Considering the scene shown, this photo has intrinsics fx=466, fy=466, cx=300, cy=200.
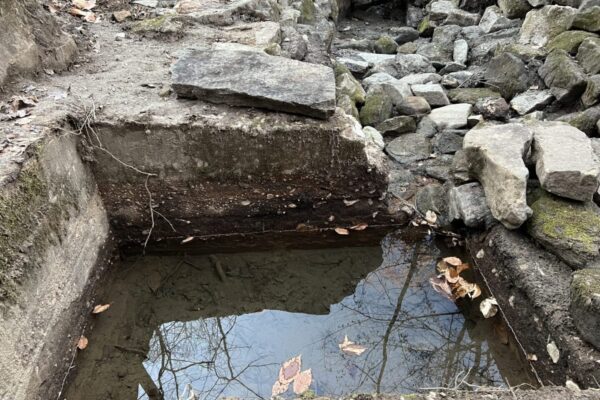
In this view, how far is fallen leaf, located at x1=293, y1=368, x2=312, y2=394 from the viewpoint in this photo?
298 centimetres

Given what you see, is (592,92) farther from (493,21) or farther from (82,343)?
(82,343)

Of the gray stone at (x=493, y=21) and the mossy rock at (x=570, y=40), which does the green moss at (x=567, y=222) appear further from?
the gray stone at (x=493, y=21)

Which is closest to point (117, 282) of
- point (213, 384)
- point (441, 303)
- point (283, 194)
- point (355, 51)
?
point (213, 384)

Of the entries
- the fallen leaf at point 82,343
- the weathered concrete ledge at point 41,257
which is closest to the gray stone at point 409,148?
the weathered concrete ledge at point 41,257

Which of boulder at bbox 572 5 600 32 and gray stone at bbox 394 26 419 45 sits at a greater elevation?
boulder at bbox 572 5 600 32

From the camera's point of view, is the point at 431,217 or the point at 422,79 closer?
the point at 431,217

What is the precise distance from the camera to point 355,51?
24.3 ft

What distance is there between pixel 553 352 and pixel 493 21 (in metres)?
5.98

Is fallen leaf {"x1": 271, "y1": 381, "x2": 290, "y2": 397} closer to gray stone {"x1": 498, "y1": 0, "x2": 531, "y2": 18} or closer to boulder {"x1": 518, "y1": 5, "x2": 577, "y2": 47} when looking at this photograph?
boulder {"x1": 518, "y1": 5, "x2": 577, "y2": 47}

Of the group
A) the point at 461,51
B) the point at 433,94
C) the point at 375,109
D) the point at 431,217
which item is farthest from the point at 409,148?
the point at 461,51

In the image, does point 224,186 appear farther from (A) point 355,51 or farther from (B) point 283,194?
(A) point 355,51

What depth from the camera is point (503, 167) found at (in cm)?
340

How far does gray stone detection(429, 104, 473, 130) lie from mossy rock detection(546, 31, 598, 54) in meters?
1.34

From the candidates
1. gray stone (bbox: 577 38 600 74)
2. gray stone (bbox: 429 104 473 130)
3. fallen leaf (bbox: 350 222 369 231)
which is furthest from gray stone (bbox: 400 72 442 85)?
fallen leaf (bbox: 350 222 369 231)
